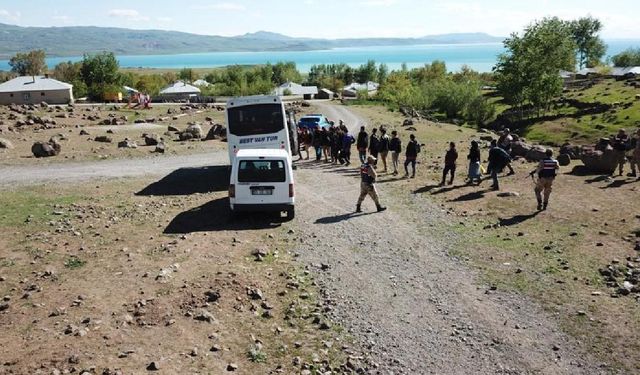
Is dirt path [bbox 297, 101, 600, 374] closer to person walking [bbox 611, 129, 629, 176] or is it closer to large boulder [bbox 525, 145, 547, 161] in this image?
person walking [bbox 611, 129, 629, 176]

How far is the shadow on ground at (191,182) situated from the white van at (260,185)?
5.47 metres

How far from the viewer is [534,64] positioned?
74.4 m

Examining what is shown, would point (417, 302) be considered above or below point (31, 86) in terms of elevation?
below

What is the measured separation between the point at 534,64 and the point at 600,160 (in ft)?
184

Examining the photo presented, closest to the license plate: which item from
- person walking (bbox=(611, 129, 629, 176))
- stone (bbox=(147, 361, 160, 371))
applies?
stone (bbox=(147, 361, 160, 371))

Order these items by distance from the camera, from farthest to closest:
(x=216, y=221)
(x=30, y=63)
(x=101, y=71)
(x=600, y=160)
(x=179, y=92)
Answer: (x=30, y=63)
(x=179, y=92)
(x=101, y=71)
(x=600, y=160)
(x=216, y=221)

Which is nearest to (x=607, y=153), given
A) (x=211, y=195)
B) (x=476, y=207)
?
(x=476, y=207)

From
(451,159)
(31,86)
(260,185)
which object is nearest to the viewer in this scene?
(260,185)

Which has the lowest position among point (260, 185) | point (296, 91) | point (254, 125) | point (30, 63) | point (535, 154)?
Answer: point (296, 91)

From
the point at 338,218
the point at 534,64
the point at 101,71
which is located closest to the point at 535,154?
the point at 338,218

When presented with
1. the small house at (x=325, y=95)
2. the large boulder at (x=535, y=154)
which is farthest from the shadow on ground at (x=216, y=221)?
the small house at (x=325, y=95)

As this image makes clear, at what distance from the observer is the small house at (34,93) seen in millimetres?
80125

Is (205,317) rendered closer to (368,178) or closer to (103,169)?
(368,178)

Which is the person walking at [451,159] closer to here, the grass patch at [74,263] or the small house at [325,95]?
the grass patch at [74,263]
